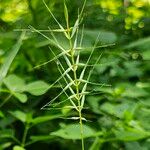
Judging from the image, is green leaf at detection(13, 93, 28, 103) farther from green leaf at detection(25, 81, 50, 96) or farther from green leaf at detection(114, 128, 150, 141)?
green leaf at detection(114, 128, 150, 141)

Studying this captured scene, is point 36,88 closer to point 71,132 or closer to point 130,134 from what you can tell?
point 71,132

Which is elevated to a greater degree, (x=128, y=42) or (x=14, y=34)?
(x=14, y=34)

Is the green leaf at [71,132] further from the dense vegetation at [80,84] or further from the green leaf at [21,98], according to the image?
the green leaf at [21,98]

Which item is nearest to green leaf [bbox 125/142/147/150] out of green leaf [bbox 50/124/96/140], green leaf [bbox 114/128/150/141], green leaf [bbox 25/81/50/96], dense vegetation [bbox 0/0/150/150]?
dense vegetation [bbox 0/0/150/150]

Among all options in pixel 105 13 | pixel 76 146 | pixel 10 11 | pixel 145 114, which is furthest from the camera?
pixel 10 11

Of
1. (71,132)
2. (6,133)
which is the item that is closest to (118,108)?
(71,132)

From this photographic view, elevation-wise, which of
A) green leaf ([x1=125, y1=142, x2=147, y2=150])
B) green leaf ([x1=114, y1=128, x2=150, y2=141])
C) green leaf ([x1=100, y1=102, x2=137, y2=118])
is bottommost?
green leaf ([x1=125, y1=142, x2=147, y2=150])

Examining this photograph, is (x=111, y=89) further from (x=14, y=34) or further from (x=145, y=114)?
(x=14, y=34)

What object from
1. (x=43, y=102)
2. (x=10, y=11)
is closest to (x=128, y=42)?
(x=43, y=102)
